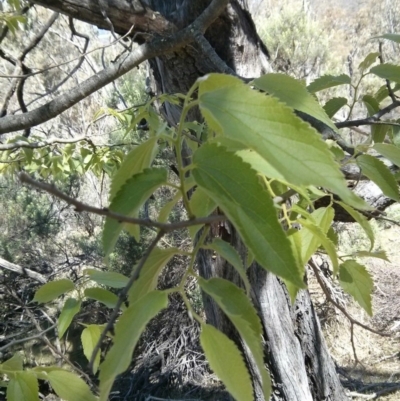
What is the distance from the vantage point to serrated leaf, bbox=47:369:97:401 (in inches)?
18.5

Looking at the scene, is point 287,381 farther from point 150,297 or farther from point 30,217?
point 30,217

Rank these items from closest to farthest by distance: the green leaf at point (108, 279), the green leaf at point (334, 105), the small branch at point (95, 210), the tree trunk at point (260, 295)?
the small branch at point (95, 210), the green leaf at point (108, 279), the green leaf at point (334, 105), the tree trunk at point (260, 295)

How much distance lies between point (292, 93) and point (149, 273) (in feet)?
0.60

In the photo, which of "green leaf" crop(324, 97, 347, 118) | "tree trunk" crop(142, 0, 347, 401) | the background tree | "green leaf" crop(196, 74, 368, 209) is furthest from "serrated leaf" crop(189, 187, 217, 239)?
"tree trunk" crop(142, 0, 347, 401)

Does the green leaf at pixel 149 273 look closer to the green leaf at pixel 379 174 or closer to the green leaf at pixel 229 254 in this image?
the green leaf at pixel 229 254

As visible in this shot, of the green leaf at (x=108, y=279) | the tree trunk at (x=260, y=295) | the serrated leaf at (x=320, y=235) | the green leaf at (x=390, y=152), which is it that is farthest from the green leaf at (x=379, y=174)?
the tree trunk at (x=260, y=295)

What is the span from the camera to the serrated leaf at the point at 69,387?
0.47 m

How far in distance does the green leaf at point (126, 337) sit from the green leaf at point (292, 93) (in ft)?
0.59

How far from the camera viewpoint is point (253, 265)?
130cm

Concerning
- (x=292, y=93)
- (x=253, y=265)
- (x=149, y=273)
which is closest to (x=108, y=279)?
(x=149, y=273)

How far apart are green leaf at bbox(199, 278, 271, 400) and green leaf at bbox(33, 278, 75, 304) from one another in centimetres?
31

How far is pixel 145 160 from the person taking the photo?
1.09 ft

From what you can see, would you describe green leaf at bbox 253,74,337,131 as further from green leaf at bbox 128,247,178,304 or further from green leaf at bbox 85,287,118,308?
green leaf at bbox 85,287,118,308

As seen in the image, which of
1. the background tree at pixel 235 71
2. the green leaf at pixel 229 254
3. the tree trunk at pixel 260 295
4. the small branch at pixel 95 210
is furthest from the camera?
the tree trunk at pixel 260 295
